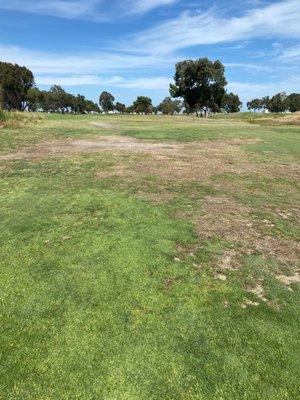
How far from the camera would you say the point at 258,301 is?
6234 mm

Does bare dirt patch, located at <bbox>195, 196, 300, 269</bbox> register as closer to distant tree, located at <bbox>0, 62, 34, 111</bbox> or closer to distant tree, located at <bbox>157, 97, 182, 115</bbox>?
distant tree, located at <bbox>0, 62, 34, 111</bbox>

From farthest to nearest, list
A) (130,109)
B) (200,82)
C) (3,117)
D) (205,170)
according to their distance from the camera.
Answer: (130,109)
(200,82)
(3,117)
(205,170)

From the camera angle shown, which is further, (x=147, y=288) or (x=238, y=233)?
(x=238, y=233)

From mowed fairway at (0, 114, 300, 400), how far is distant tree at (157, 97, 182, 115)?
148 metres

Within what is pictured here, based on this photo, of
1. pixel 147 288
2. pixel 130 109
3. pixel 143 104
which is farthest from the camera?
pixel 130 109

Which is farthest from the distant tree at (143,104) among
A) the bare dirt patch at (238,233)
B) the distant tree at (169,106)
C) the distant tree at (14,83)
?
the bare dirt patch at (238,233)

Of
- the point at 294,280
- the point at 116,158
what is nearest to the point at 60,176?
the point at 116,158

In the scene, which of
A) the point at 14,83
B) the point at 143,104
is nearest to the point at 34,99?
the point at 14,83

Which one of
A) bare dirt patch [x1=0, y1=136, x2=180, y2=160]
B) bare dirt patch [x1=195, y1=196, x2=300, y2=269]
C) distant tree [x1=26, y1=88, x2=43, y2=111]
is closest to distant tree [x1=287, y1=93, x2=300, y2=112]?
distant tree [x1=26, y1=88, x2=43, y2=111]

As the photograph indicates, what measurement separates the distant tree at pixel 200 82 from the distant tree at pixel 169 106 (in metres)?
75.7

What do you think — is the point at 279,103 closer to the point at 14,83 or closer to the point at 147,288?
the point at 14,83

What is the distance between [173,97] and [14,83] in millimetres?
48340

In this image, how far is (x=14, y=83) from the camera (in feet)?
347

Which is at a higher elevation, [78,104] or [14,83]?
[14,83]
